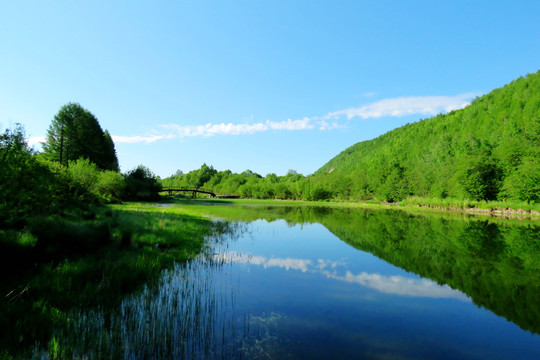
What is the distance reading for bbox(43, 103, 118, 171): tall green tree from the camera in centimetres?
5569

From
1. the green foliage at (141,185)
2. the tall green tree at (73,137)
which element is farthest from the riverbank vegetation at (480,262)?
the tall green tree at (73,137)

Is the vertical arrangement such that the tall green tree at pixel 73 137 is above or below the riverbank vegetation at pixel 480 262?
above

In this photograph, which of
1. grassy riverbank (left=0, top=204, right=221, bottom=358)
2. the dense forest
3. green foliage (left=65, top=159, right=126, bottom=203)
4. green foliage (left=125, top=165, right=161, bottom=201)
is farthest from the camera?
the dense forest

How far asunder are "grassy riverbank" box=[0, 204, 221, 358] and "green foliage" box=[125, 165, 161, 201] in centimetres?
4091

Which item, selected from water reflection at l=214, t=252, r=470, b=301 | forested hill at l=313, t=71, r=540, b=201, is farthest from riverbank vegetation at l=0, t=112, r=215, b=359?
forested hill at l=313, t=71, r=540, b=201

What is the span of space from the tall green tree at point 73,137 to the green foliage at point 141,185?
39.5ft

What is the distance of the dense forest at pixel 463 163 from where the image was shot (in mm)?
52616

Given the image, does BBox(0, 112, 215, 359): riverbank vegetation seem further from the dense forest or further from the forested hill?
the forested hill

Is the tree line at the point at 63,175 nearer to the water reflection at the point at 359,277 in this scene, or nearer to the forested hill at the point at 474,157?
the water reflection at the point at 359,277

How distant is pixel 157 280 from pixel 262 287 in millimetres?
4001

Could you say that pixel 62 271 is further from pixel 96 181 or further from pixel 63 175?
pixel 96 181

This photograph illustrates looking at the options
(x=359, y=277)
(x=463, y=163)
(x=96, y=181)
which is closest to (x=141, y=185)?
(x=96, y=181)

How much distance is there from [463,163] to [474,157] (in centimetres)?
259

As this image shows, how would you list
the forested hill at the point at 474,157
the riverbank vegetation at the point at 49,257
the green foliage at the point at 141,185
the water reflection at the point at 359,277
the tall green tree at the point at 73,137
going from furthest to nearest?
the tall green tree at the point at 73,137
the forested hill at the point at 474,157
the green foliage at the point at 141,185
the water reflection at the point at 359,277
the riverbank vegetation at the point at 49,257
